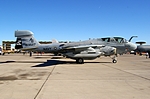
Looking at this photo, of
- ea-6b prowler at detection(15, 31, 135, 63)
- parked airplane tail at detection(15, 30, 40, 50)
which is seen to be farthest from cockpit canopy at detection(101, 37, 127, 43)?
parked airplane tail at detection(15, 30, 40, 50)

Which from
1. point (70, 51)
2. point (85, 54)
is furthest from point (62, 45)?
point (85, 54)

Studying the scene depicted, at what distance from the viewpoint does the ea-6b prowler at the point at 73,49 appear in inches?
693

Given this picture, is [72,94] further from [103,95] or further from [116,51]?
[116,51]

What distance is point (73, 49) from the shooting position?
57.7 ft

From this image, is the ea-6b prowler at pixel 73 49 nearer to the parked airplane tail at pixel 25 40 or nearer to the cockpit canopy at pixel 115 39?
the parked airplane tail at pixel 25 40

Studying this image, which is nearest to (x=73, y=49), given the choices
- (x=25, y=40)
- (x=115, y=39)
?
(x=115, y=39)

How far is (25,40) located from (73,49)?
6.37m

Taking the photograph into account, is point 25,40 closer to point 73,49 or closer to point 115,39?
point 73,49

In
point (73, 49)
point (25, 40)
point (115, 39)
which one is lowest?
point (73, 49)

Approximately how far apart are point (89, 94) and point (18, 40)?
15.9 metres

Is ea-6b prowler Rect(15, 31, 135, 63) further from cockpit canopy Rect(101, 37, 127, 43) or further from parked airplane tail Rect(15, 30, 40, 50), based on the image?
cockpit canopy Rect(101, 37, 127, 43)

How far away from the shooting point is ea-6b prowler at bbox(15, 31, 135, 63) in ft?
57.7

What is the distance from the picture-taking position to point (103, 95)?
17.2 ft

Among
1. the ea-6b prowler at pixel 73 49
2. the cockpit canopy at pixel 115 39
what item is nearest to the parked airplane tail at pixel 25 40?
the ea-6b prowler at pixel 73 49
